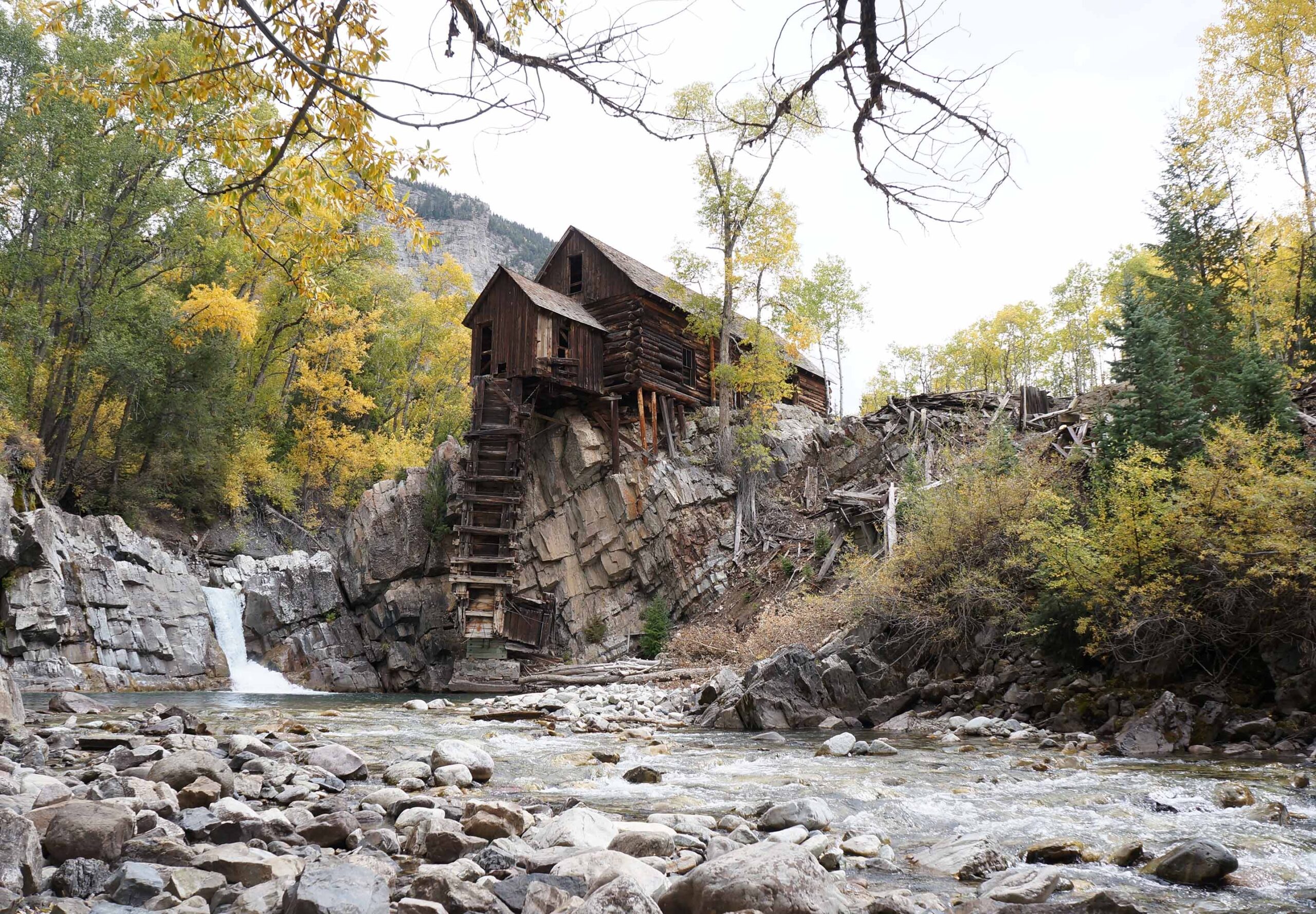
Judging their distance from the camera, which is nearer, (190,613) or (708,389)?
(190,613)

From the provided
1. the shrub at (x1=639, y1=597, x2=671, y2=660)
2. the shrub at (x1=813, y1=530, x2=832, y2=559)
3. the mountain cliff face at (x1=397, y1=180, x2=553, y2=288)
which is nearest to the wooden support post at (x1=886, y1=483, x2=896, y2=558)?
the shrub at (x1=813, y1=530, x2=832, y2=559)

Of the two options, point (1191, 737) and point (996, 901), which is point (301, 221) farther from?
point (1191, 737)

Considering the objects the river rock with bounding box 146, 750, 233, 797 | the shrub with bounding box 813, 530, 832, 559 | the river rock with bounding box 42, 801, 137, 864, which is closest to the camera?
the river rock with bounding box 42, 801, 137, 864

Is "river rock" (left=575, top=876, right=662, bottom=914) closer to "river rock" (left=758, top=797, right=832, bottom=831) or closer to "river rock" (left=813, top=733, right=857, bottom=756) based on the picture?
"river rock" (left=758, top=797, right=832, bottom=831)

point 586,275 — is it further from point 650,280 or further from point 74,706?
point 74,706

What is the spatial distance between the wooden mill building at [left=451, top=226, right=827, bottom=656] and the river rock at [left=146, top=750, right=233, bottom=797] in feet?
63.6

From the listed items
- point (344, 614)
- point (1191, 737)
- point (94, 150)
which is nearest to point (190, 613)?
point (344, 614)

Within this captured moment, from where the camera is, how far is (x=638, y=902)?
9.70 ft

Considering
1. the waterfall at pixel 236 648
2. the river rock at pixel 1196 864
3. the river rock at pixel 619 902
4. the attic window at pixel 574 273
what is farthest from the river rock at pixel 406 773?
the attic window at pixel 574 273

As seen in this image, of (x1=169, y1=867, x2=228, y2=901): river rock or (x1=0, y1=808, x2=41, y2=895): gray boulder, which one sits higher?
(x1=0, y1=808, x2=41, y2=895): gray boulder

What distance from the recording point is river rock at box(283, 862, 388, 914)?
2.95 metres

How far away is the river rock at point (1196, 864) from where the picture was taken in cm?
409

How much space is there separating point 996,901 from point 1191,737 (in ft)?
24.8

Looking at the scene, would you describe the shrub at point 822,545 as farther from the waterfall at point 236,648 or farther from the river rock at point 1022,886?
the river rock at point 1022,886
